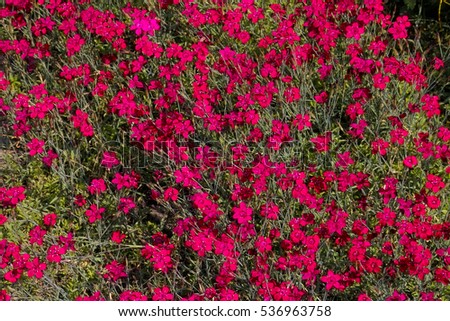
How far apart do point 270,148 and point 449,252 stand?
0.97 metres

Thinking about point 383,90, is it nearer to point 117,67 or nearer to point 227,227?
point 227,227

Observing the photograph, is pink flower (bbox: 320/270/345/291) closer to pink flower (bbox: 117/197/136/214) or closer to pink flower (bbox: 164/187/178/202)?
pink flower (bbox: 164/187/178/202)

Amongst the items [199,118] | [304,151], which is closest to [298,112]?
[304,151]

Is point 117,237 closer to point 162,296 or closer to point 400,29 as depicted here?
point 162,296

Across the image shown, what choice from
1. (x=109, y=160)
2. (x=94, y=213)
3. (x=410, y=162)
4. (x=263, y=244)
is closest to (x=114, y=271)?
(x=94, y=213)

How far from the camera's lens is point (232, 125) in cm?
376

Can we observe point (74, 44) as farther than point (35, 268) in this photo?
Yes

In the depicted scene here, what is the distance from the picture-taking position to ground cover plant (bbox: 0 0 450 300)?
11.3 ft

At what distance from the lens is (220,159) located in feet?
12.6

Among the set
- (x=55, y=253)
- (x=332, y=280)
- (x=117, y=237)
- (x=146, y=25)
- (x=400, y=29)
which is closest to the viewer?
(x=332, y=280)

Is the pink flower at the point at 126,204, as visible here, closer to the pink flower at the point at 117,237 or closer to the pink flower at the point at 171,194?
the pink flower at the point at 117,237

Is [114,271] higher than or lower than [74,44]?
lower

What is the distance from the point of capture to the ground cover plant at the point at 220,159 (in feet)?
11.3

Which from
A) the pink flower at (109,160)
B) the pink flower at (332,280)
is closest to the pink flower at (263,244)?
the pink flower at (332,280)
